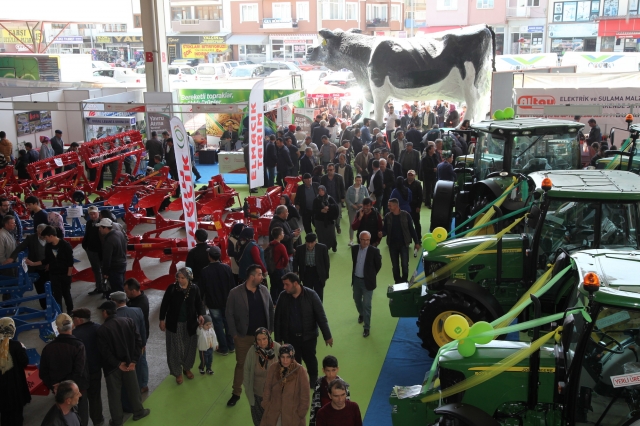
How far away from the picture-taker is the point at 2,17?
2431 cm

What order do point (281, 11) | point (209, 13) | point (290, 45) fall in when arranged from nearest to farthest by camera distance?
point (281, 11) < point (290, 45) < point (209, 13)

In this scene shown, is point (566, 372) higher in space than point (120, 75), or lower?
lower

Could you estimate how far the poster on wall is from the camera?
1720 cm

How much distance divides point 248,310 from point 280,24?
40120 mm

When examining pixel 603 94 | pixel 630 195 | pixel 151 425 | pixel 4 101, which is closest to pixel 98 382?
pixel 151 425

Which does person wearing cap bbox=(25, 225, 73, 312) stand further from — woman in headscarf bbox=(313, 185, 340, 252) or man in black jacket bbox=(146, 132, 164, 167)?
man in black jacket bbox=(146, 132, 164, 167)

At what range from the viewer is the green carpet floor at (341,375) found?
6320 mm

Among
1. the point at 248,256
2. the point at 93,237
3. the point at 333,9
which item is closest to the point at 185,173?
the point at 248,256

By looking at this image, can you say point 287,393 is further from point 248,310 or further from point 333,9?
point 333,9

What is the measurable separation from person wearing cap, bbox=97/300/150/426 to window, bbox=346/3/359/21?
130ft

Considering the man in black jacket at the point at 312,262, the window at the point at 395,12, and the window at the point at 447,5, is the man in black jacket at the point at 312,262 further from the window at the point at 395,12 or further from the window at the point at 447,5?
the window at the point at 395,12

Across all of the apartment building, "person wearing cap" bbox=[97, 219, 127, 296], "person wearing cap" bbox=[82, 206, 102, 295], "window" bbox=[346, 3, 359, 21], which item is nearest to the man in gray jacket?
"person wearing cap" bbox=[97, 219, 127, 296]

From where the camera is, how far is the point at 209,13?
A: 49.2 meters

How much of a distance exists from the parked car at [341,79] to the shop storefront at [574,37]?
1432 cm
